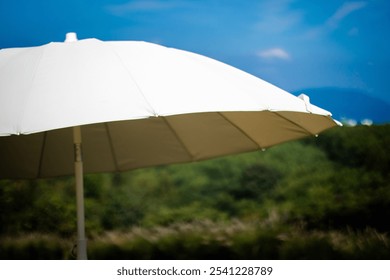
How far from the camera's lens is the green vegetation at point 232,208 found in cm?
600

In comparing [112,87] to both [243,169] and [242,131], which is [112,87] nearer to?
[242,131]

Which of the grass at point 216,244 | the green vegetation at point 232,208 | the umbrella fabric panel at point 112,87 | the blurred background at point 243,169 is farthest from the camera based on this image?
the blurred background at point 243,169

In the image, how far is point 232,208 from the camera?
6.64 meters

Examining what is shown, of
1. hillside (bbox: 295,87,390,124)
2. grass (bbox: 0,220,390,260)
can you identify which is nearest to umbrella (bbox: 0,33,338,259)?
grass (bbox: 0,220,390,260)

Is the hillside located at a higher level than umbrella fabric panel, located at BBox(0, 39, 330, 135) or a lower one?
higher

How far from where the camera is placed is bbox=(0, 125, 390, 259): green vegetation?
600 centimetres

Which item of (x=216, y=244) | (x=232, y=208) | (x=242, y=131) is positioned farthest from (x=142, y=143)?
(x=232, y=208)

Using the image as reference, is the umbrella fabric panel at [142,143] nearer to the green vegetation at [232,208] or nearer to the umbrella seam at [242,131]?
the umbrella seam at [242,131]

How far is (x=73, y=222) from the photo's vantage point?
688 centimetres

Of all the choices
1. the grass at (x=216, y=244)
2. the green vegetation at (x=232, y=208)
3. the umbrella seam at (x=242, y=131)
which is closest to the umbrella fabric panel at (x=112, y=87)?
the umbrella seam at (x=242, y=131)

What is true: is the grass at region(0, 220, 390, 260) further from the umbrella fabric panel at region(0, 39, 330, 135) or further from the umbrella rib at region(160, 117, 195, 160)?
the umbrella fabric panel at region(0, 39, 330, 135)

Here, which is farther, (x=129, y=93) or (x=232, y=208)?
(x=232, y=208)

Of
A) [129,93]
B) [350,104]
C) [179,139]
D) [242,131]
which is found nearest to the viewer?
[129,93]
